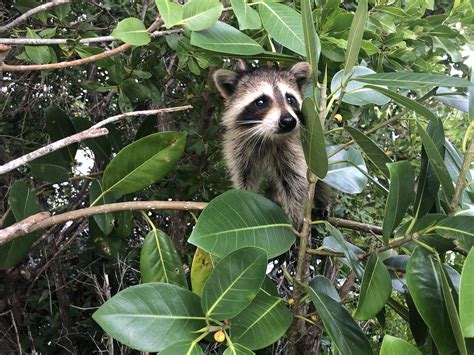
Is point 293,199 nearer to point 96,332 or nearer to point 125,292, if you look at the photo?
point 96,332

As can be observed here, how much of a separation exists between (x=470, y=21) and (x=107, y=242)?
1676 millimetres

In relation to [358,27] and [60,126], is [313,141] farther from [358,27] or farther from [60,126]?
[60,126]

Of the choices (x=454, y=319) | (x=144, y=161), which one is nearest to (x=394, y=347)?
(x=454, y=319)

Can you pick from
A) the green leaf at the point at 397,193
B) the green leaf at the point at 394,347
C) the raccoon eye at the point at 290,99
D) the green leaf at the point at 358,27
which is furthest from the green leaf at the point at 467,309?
the raccoon eye at the point at 290,99

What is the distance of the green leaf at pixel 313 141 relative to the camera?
100 cm

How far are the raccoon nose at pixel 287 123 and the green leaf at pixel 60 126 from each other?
35.3 inches

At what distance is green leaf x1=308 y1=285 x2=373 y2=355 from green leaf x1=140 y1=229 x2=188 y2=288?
321mm

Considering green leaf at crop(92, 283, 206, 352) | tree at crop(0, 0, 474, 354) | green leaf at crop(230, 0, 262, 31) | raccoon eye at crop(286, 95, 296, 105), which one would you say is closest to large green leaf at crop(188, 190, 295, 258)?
tree at crop(0, 0, 474, 354)

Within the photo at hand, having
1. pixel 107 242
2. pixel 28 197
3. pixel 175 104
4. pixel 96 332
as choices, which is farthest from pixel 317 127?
pixel 96 332

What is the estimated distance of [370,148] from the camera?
1.21 meters

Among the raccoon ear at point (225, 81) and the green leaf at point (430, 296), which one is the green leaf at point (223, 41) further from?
the raccoon ear at point (225, 81)

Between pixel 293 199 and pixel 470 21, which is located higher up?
pixel 470 21

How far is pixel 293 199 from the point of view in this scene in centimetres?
257

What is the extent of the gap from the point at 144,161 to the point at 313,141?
447mm
